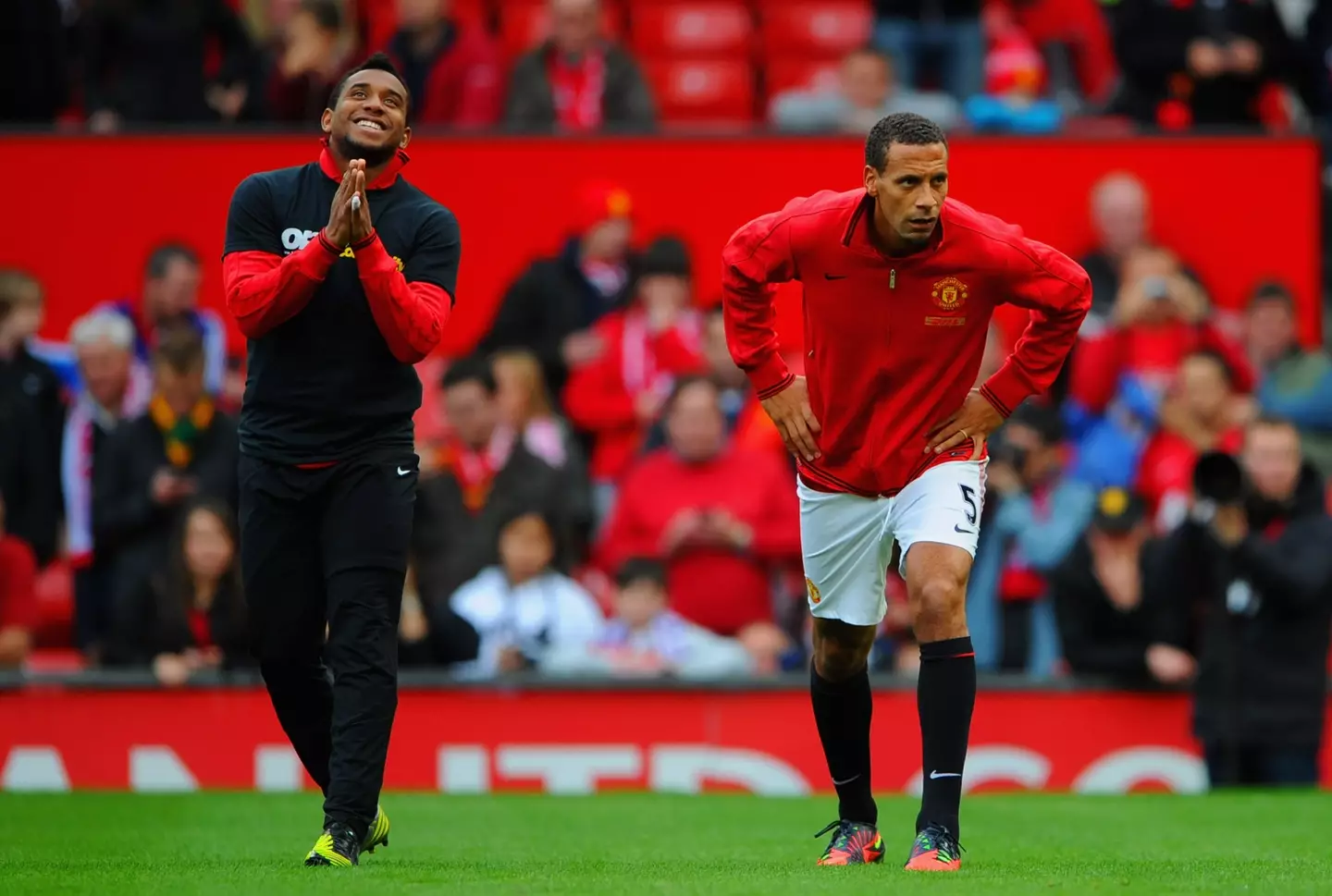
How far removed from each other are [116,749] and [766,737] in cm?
349

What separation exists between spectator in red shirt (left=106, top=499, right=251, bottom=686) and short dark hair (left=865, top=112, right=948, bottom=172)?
5.99 meters

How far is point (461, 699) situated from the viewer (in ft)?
37.8

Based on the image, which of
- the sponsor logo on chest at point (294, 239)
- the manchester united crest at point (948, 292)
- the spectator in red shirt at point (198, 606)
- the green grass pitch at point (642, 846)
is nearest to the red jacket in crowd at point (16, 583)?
the spectator in red shirt at point (198, 606)

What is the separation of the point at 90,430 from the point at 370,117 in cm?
702

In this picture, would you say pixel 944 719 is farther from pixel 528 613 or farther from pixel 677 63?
pixel 677 63

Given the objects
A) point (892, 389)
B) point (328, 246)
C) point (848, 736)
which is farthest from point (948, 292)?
point (328, 246)

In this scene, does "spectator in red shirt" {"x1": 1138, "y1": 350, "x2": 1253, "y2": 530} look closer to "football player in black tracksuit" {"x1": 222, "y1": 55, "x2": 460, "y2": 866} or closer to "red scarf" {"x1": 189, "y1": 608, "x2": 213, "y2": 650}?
"red scarf" {"x1": 189, "y1": 608, "x2": 213, "y2": 650}

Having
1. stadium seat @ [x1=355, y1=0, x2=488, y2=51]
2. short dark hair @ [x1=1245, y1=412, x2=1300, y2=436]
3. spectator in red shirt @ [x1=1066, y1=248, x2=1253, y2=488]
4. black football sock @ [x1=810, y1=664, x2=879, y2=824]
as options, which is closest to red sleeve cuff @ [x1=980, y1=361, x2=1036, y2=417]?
black football sock @ [x1=810, y1=664, x2=879, y2=824]

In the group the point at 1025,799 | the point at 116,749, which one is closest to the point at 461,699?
the point at 116,749

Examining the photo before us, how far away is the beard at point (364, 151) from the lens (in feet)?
21.9

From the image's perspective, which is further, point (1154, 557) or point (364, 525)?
point (1154, 557)

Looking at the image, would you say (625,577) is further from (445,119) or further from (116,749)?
(445,119)

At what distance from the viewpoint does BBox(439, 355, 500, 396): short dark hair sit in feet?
42.3

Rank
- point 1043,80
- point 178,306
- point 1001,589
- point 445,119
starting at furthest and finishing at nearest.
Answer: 1. point 1043,80
2. point 445,119
3. point 178,306
4. point 1001,589
